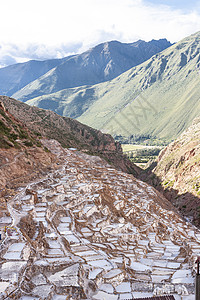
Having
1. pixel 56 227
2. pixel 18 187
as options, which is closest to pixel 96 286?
pixel 56 227

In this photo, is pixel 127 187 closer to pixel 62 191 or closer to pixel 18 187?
pixel 62 191

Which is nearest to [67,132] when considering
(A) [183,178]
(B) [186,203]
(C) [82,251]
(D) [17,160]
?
(A) [183,178]

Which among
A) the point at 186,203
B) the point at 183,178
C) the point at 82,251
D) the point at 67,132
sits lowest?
the point at 186,203

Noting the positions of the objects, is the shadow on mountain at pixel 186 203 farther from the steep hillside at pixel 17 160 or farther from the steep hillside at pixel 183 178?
the steep hillside at pixel 17 160

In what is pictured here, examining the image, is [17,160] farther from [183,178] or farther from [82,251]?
[183,178]

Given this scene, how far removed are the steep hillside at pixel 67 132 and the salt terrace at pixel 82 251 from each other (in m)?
48.9

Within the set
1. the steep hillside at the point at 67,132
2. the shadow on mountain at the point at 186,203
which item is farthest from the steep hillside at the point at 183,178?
the steep hillside at the point at 67,132

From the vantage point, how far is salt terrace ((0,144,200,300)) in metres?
11.5

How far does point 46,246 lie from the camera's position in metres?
14.9

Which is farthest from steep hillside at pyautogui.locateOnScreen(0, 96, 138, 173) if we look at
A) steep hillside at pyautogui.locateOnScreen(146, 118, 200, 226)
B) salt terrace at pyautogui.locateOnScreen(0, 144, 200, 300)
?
salt terrace at pyautogui.locateOnScreen(0, 144, 200, 300)

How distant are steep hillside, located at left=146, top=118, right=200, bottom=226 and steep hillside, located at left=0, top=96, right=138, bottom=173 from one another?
16.2 meters

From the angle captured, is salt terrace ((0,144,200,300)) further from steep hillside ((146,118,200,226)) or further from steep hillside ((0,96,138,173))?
steep hillside ((0,96,138,173))

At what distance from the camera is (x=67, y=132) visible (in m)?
93.6

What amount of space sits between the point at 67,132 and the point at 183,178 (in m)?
40.4
